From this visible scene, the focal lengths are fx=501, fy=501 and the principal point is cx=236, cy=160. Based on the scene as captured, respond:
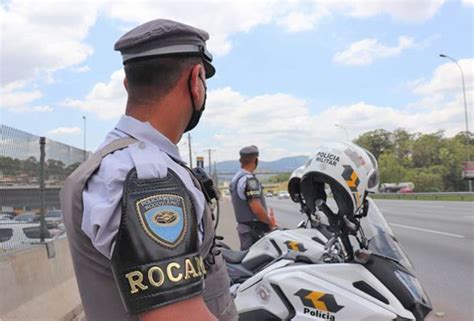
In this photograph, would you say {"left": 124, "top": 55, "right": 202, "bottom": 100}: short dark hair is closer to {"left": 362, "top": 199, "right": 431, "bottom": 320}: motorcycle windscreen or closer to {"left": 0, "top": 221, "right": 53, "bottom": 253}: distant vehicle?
{"left": 362, "top": 199, "right": 431, "bottom": 320}: motorcycle windscreen

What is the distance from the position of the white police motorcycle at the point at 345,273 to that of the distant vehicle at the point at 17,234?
301 cm

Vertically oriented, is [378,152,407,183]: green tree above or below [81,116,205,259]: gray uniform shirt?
below

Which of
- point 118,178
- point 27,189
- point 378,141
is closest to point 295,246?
point 118,178

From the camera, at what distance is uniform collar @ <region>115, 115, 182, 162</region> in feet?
4.64

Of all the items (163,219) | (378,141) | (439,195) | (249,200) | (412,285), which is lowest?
(439,195)

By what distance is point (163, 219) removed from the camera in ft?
3.80

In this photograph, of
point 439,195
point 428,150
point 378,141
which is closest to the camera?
point 439,195

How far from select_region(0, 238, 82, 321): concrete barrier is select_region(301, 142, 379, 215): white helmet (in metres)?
3.29

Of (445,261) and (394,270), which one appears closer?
(394,270)

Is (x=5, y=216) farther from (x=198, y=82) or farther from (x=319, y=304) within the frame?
(x=198, y=82)

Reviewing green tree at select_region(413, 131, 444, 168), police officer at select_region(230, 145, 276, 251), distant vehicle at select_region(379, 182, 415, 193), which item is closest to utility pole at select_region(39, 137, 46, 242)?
police officer at select_region(230, 145, 276, 251)

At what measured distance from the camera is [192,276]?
3.86ft

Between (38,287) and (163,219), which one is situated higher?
(163,219)

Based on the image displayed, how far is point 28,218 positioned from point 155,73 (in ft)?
18.0
